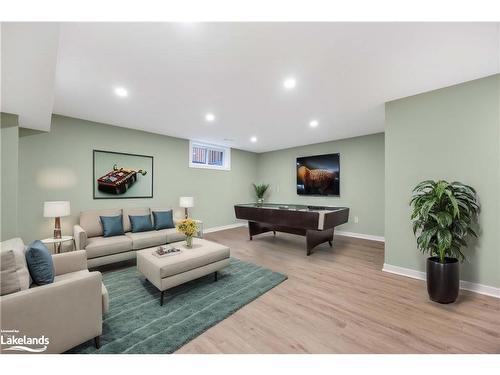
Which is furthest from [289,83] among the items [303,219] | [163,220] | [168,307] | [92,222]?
[92,222]

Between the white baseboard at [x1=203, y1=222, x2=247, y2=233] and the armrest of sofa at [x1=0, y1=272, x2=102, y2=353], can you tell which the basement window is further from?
the armrest of sofa at [x1=0, y1=272, x2=102, y2=353]

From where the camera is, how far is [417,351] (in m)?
1.59

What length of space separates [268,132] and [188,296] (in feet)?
12.3

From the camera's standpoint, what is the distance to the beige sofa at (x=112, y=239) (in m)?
3.04

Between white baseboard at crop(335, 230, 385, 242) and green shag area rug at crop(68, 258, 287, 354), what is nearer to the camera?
green shag area rug at crop(68, 258, 287, 354)

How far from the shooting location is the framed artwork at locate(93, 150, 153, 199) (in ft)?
13.3

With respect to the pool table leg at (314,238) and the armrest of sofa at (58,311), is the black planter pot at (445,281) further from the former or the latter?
the armrest of sofa at (58,311)

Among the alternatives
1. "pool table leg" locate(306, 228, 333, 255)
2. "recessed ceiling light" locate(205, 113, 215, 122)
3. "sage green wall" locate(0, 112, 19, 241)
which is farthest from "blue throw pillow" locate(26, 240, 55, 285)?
"pool table leg" locate(306, 228, 333, 255)

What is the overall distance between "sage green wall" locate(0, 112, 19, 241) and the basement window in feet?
10.7

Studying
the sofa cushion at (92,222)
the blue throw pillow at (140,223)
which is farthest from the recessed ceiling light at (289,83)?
the sofa cushion at (92,222)

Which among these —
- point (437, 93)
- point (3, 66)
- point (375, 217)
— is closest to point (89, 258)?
point (3, 66)

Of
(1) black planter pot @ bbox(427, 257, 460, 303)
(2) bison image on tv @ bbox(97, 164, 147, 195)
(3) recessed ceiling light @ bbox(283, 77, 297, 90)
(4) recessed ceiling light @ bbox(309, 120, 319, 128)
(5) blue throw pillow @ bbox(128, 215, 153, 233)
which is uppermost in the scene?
(4) recessed ceiling light @ bbox(309, 120, 319, 128)

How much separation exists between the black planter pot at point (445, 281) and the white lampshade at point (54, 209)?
5007 mm
